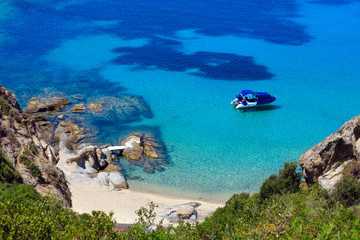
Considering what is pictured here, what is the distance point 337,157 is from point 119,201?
14310 mm

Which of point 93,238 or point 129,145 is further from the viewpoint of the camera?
point 129,145

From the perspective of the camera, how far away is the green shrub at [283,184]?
2286 centimetres

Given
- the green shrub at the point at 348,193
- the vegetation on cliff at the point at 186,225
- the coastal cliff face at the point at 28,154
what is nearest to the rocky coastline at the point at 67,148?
the coastal cliff face at the point at 28,154

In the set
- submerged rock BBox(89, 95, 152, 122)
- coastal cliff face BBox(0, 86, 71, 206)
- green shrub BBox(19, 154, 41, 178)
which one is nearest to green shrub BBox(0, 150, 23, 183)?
coastal cliff face BBox(0, 86, 71, 206)

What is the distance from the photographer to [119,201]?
2547 centimetres

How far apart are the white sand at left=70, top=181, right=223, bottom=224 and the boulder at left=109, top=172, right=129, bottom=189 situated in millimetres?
463

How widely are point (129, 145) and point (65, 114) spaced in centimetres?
859

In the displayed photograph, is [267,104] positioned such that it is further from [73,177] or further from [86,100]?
[73,177]

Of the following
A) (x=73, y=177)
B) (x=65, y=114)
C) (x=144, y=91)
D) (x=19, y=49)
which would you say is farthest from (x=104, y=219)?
(x=19, y=49)

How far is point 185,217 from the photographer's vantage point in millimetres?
23953

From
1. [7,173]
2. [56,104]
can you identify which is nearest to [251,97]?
[56,104]

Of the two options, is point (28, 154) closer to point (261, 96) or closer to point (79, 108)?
point (79, 108)

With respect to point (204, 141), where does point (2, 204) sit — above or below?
above

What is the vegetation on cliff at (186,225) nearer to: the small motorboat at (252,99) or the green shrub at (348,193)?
the green shrub at (348,193)
